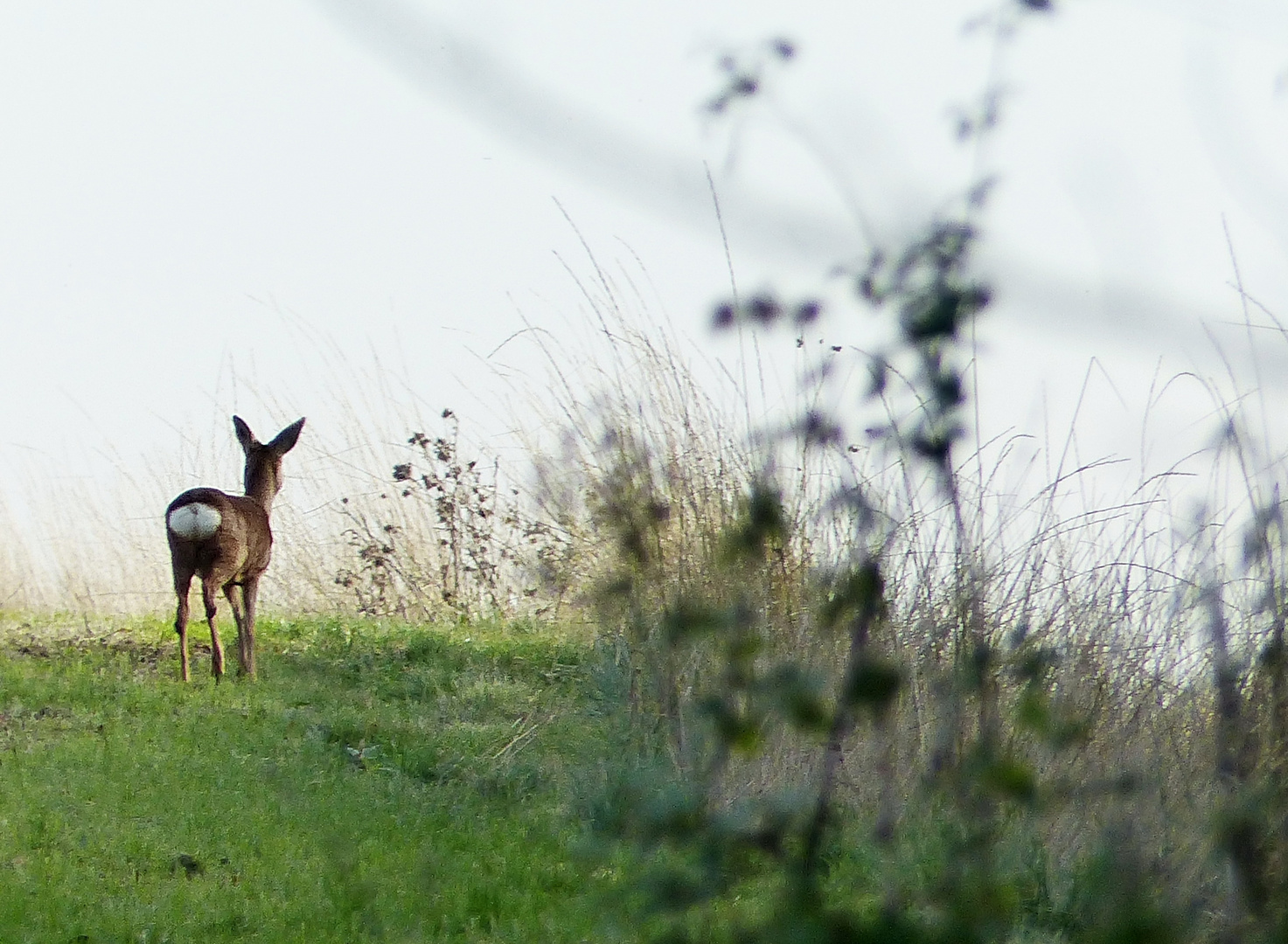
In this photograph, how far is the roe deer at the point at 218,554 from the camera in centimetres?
854

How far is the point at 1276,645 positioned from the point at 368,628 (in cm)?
740

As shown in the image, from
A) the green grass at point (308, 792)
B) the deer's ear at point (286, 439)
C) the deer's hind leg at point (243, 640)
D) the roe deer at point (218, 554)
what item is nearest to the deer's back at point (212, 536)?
the roe deer at point (218, 554)

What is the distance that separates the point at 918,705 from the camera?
5543 millimetres

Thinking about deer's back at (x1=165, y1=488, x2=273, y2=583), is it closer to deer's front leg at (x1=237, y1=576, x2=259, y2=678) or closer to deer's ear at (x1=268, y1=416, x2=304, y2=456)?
deer's front leg at (x1=237, y1=576, x2=259, y2=678)

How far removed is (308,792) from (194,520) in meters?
2.83

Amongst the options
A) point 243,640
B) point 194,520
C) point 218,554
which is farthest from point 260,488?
point 243,640

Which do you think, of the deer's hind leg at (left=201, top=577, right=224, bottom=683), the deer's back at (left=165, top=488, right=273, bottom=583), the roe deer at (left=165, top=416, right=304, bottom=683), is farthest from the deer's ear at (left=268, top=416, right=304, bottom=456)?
the deer's hind leg at (left=201, top=577, right=224, bottom=683)

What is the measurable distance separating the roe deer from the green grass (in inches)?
10.7

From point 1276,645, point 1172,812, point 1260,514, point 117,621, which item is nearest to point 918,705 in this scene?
point 1172,812

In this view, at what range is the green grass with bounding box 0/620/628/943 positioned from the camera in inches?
184

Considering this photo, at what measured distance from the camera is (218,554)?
28.5 ft

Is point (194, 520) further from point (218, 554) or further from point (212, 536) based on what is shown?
point (218, 554)

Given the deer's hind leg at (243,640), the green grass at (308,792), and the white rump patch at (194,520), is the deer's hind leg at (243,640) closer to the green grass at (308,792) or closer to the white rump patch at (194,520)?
the green grass at (308,792)

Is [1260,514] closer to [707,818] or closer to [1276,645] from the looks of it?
[1276,645]
